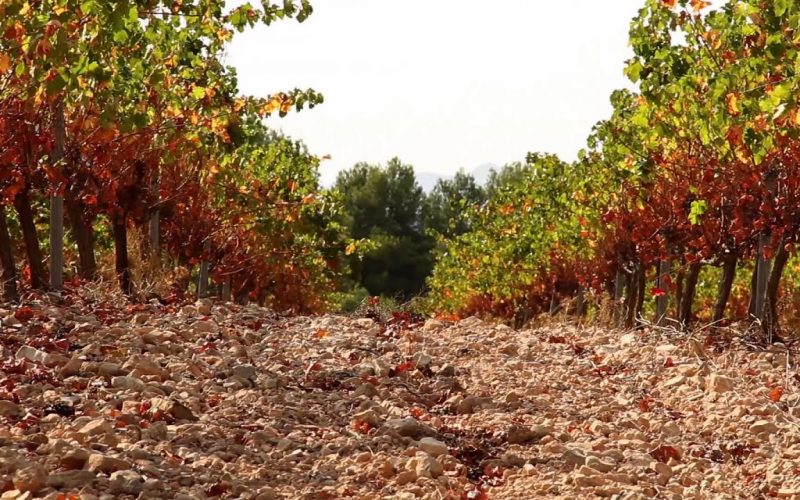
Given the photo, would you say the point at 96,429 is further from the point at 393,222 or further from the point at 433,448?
the point at 393,222

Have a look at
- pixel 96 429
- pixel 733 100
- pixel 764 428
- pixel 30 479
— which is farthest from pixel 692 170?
pixel 30 479

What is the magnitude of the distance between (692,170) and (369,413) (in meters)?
6.79

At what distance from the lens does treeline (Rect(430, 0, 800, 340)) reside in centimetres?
815

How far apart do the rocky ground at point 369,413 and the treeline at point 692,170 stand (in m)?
2.00

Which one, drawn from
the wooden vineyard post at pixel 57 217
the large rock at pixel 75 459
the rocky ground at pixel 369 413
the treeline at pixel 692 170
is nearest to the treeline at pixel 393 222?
the treeline at pixel 692 170

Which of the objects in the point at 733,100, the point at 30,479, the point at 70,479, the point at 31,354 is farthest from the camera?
the point at 733,100

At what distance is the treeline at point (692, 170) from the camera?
26.7ft

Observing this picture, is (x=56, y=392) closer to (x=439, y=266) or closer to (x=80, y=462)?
(x=80, y=462)

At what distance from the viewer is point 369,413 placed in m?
6.78

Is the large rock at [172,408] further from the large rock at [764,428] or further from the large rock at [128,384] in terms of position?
the large rock at [764,428]

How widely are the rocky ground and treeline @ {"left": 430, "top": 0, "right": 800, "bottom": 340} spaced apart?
2002mm

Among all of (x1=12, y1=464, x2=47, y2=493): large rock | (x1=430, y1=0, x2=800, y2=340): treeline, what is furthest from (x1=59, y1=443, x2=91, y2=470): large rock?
(x1=430, y1=0, x2=800, y2=340): treeline

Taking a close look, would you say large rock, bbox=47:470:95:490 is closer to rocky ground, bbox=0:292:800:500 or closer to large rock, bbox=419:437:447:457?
rocky ground, bbox=0:292:800:500

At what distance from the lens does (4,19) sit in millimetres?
5789
